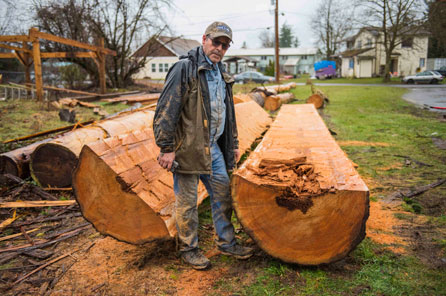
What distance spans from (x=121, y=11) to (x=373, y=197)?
20.3 metres

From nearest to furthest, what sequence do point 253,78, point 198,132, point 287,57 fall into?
point 198,132 < point 253,78 < point 287,57

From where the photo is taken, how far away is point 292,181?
8.26 feet

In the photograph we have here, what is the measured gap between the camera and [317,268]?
8.64 feet

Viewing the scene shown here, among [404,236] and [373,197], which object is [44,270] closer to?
[404,236]

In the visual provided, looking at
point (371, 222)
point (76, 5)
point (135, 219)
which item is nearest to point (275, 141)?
point (371, 222)

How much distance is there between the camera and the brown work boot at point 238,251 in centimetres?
284

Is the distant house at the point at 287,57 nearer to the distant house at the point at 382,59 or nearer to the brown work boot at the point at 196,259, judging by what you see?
the distant house at the point at 382,59

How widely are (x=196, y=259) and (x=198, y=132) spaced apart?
1.05 m

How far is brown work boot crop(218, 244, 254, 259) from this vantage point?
112 inches

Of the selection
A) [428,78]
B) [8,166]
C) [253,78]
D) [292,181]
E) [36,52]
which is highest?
[36,52]

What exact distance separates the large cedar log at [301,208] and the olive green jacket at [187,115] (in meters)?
0.36

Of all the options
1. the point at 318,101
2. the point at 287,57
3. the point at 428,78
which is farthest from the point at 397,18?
the point at 287,57

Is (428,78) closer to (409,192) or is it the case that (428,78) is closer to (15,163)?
(409,192)

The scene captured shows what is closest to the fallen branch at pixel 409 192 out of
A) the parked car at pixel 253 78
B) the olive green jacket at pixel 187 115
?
the olive green jacket at pixel 187 115
